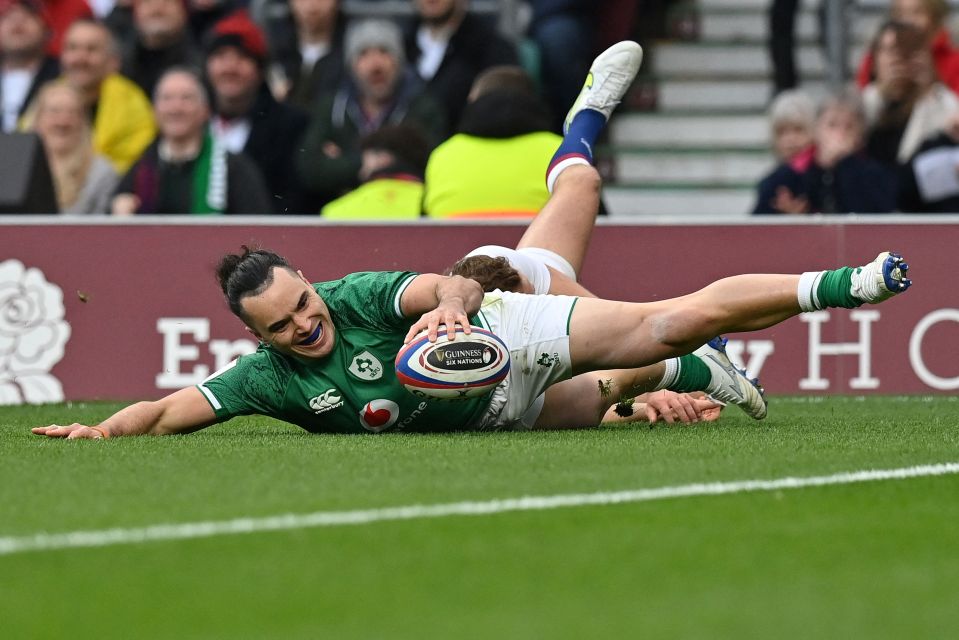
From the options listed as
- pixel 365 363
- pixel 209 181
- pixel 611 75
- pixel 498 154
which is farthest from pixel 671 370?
pixel 209 181

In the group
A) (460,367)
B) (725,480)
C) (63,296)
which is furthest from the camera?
(63,296)

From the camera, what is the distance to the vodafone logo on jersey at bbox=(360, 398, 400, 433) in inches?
263

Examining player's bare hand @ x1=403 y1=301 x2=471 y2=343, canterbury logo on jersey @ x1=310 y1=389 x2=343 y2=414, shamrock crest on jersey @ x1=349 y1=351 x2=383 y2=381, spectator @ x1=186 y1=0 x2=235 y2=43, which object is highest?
spectator @ x1=186 y1=0 x2=235 y2=43

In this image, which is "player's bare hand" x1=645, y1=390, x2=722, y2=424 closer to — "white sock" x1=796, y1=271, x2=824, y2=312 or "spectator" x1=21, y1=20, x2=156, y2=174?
"white sock" x1=796, y1=271, x2=824, y2=312

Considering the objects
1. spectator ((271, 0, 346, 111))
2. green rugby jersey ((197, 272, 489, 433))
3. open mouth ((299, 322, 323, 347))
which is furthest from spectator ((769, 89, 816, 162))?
open mouth ((299, 322, 323, 347))

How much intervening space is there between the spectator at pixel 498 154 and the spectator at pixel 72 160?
9.37 feet

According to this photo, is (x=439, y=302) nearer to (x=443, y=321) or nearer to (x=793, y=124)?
(x=443, y=321)

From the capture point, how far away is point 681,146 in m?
14.0

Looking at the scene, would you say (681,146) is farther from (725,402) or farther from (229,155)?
(725,402)

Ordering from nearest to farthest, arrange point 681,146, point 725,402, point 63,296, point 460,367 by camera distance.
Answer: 1. point 460,367
2. point 725,402
3. point 63,296
4. point 681,146

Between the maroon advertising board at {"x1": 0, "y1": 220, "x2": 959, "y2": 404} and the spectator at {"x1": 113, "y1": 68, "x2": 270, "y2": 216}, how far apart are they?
116 cm

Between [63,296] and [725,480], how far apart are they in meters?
5.35

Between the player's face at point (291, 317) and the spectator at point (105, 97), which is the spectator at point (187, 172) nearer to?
the spectator at point (105, 97)

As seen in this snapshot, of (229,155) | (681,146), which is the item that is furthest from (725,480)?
(681,146)
